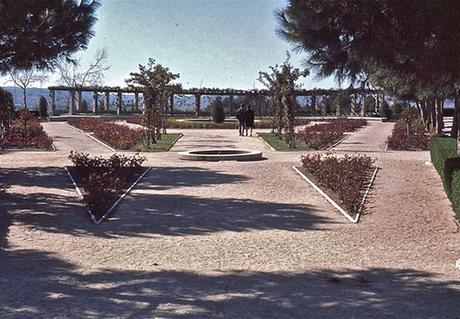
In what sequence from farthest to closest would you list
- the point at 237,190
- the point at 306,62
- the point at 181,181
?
the point at 181,181, the point at 237,190, the point at 306,62

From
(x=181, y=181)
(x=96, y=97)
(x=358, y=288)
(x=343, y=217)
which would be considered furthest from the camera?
(x=96, y=97)

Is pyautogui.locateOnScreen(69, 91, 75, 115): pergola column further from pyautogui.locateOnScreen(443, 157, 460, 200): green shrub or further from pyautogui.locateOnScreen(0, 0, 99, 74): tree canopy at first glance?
pyautogui.locateOnScreen(443, 157, 460, 200): green shrub

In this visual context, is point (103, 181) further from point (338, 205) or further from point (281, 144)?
point (281, 144)

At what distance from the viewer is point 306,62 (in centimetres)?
634

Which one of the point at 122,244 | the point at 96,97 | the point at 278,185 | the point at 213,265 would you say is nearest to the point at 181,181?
the point at 278,185

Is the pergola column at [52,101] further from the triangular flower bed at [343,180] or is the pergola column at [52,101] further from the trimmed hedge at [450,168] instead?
the trimmed hedge at [450,168]

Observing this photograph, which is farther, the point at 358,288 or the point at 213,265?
the point at 213,265

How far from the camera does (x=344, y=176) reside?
11953 mm

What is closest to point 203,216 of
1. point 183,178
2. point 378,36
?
point 378,36

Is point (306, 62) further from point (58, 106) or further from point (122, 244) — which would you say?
point (58, 106)

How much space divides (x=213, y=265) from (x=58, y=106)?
59.9 metres

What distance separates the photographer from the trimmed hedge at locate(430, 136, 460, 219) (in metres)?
7.79

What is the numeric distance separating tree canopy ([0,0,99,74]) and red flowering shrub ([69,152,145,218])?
7.23ft

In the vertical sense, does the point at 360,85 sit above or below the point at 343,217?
above
